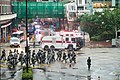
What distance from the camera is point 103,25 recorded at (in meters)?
64.0

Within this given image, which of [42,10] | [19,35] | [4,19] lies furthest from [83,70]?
[42,10]

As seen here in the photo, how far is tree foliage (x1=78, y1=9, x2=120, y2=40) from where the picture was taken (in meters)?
62.2

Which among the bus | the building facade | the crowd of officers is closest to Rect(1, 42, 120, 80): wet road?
the crowd of officers

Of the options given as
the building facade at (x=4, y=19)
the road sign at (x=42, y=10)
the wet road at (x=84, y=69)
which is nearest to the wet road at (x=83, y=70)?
the wet road at (x=84, y=69)

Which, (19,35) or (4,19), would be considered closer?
(4,19)

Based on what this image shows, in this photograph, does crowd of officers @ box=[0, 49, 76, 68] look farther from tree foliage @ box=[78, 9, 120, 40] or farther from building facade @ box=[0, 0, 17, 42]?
tree foliage @ box=[78, 9, 120, 40]

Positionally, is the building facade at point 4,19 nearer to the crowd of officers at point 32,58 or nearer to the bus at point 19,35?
the bus at point 19,35

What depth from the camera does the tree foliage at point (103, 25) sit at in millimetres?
62159

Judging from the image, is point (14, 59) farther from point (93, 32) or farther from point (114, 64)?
point (93, 32)

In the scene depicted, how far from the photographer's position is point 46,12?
7962 cm

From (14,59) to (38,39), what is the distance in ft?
79.5

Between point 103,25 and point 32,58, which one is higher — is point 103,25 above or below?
above

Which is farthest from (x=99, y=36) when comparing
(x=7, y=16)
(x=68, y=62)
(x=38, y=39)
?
(x=68, y=62)

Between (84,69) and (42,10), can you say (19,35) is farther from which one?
(84,69)
